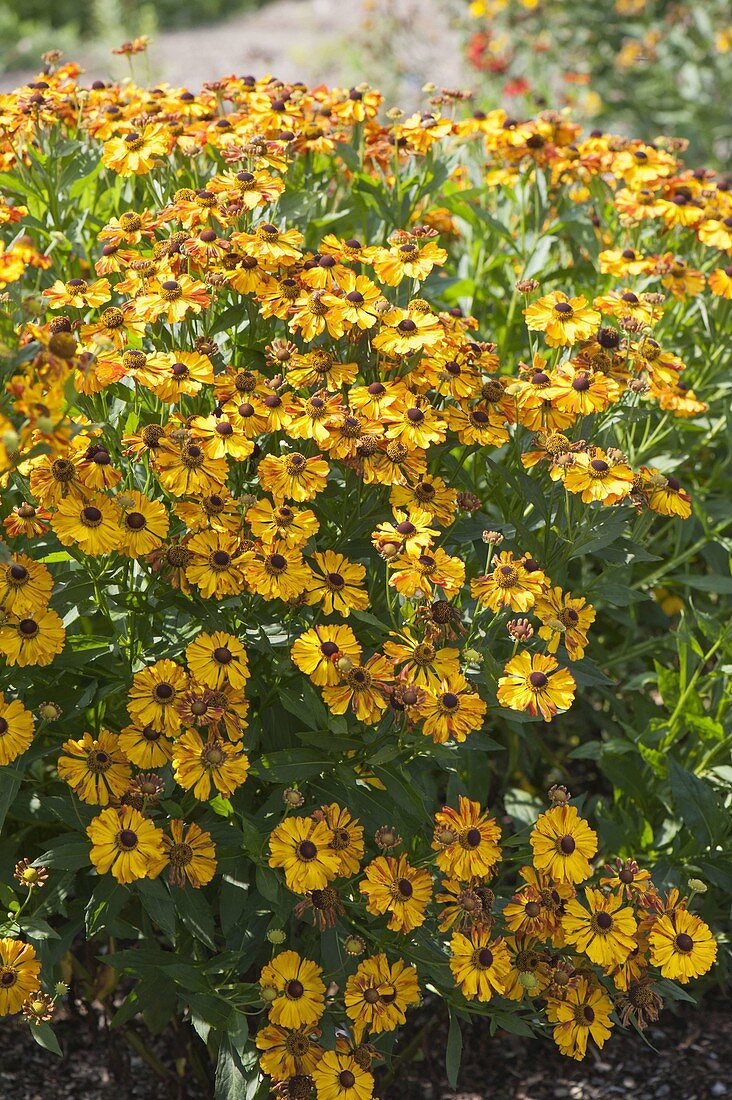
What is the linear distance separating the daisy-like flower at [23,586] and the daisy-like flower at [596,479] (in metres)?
0.87

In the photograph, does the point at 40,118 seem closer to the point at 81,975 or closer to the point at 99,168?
the point at 99,168

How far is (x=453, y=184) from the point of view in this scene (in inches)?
117

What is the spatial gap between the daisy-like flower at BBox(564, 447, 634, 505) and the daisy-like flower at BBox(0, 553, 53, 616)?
2.84 feet

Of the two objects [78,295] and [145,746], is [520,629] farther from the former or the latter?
[78,295]

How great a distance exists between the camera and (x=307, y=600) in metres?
1.92

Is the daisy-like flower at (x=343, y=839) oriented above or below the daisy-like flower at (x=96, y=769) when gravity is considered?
below

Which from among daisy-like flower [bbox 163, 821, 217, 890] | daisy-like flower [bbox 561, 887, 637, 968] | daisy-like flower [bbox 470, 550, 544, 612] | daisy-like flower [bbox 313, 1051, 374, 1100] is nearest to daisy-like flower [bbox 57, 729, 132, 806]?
daisy-like flower [bbox 163, 821, 217, 890]

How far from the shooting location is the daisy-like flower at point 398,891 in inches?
72.1

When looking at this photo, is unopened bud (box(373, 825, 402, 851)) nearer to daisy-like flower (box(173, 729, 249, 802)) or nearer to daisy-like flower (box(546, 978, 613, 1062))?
daisy-like flower (box(173, 729, 249, 802))

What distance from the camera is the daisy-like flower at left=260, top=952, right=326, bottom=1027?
1.81 m

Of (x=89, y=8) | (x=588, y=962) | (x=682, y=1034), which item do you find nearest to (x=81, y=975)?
(x=588, y=962)

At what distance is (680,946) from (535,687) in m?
0.50

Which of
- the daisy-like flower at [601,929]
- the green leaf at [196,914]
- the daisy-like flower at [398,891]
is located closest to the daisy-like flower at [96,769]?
the green leaf at [196,914]

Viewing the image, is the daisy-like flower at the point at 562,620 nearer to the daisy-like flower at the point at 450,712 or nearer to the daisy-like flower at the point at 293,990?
the daisy-like flower at the point at 450,712
